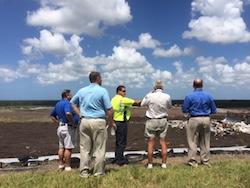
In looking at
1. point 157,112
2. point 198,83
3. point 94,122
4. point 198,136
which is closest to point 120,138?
point 157,112

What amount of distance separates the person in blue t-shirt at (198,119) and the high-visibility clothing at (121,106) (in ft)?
4.38

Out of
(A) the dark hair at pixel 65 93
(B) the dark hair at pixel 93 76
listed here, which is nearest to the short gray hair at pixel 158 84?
(B) the dark hair at pixel 93 76

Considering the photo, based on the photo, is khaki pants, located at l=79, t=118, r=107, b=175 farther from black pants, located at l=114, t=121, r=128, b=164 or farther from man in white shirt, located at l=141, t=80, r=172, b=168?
man in white shirt, located at l=141, t=80, r=172, b=168

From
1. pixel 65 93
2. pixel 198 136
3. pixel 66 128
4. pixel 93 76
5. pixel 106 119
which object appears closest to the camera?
pixel 93 76

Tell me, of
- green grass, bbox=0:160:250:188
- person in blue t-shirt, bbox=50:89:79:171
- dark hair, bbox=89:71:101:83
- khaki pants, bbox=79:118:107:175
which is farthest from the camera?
person in blue t-shirt, bbox=50:89:79:171

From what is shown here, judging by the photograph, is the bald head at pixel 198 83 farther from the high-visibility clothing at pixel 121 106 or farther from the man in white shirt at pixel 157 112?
the high-visibility clothing at pixel 121 106

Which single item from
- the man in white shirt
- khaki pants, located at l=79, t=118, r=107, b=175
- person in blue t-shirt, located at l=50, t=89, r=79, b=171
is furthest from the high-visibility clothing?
khaki pants, located at l=79, t=118, r=107, b=175

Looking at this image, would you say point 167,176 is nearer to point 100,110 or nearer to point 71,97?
point 100,110

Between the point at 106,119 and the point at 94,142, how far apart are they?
1036 millimetres

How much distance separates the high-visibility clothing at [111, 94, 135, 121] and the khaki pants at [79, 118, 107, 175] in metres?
1.13

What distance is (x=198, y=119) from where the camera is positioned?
7473mm

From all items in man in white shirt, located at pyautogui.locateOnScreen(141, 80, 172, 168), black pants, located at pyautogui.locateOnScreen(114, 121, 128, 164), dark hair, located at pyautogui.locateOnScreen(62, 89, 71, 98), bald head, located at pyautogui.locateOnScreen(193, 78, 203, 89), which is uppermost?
bald head, located at pyautogui.locateOnScreen(193, 78, 203, 89)

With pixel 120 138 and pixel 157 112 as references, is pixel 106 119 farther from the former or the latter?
pixel 157 112

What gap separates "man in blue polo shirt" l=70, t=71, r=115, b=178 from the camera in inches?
251
